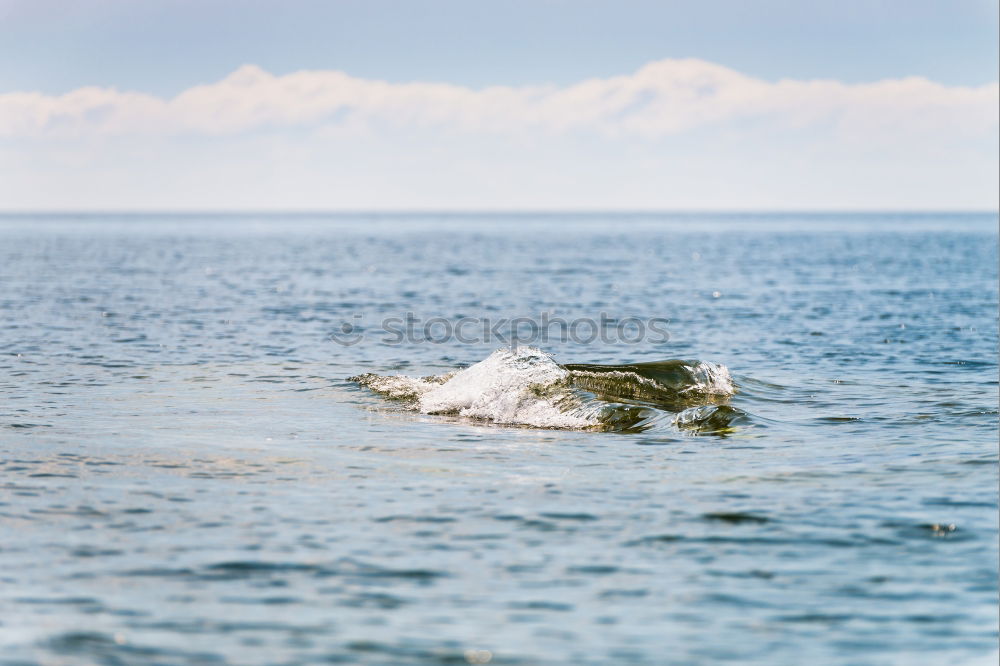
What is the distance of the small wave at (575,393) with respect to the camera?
19.3 m

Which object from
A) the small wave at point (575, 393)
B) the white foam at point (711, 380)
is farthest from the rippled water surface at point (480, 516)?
the white foam at point (711, 380)

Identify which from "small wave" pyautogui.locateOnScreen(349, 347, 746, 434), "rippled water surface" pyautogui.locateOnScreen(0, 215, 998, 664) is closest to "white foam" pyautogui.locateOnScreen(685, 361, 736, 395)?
"small wave" pyautogui.locateOnScreen(349, 347, 746, 434)

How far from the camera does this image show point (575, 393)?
68.9ft

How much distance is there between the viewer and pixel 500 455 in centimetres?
1642

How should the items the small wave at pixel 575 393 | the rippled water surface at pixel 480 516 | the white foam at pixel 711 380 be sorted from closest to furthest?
1. the rippled water surface at pixel 480 516
2. the small wave at pixel 575 393
3. the white foam at pixel 711 380

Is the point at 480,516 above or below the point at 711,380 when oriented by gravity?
below

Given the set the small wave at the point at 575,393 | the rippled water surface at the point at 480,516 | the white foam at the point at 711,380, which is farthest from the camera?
the white foam at the point at 711,380

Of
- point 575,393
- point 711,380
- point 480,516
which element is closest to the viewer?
point 480,516

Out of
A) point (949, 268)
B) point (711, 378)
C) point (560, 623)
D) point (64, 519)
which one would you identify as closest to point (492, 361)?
point (711, 378)

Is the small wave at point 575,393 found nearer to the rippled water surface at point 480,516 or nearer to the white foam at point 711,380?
the white foam at point 711,380

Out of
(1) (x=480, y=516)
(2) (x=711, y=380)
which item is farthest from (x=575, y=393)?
(1) (x=480, y=516)

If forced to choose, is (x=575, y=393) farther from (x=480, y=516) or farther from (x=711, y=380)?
(x=480, y=516)

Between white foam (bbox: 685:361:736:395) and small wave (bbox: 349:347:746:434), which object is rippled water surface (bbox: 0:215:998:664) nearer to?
small wave (bbox: 349:347:746:434)

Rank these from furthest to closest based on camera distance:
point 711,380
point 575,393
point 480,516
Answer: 1. point 711,380
2. point 575,393
3. point 480,516
